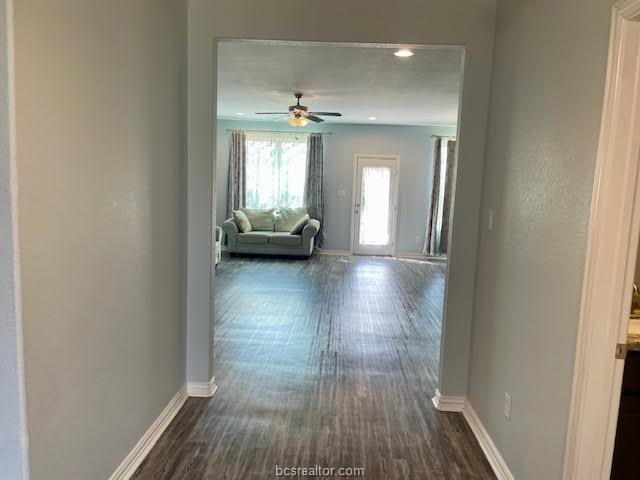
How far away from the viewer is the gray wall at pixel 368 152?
881cm

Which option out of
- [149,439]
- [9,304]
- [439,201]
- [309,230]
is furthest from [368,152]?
[9,304]

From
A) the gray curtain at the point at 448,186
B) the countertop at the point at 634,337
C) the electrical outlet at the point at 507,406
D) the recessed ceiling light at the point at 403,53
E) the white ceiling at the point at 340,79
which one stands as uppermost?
the white ceiling at the point at 340,79

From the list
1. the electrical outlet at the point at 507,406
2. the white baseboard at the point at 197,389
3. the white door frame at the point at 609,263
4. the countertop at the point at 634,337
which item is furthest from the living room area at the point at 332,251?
the countertop at the point at 634,337

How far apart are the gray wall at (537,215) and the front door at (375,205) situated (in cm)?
628

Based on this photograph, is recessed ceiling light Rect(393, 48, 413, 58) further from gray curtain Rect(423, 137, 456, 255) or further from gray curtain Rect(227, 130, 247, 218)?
gray curtain Rect(227, 130, 247, 218)

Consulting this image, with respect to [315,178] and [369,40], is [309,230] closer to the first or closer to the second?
[315,178]

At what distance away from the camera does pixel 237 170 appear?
8852 mm

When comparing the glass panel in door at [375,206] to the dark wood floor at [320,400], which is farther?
the glass panel in door at [375,206]

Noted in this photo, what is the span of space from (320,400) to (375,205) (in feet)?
20.9

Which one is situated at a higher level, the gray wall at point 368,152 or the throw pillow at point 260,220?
the gray wall at point 368,152

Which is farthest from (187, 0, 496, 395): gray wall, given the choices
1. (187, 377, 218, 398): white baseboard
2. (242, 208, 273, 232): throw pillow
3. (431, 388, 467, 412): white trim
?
(242, 208, 273, 232): throw pillow

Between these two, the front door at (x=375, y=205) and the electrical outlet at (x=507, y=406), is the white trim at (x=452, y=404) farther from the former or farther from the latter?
the front door at (x=375, y=205)

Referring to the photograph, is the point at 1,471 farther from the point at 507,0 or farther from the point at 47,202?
the point at 507,0

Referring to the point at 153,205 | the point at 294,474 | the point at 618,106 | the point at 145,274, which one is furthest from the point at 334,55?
the point at 294,474
